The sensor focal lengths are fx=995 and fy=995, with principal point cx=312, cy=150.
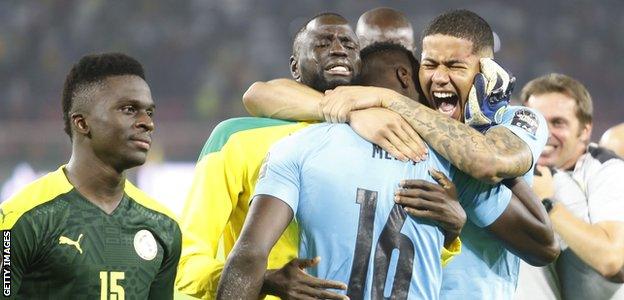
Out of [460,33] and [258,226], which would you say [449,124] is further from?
[258,226]

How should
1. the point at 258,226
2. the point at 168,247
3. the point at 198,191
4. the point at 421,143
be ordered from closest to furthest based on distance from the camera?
1. the point at 258,226
2. the point at 421,143
3. the point at 168,247
4. the point at 198,191

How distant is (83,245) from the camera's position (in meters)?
3.08

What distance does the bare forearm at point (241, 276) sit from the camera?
2.90m

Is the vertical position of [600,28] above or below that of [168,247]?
below

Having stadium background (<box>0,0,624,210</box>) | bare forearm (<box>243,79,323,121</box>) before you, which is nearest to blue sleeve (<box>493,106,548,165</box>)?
bare forearm (<box>243,79,323,121</box>)

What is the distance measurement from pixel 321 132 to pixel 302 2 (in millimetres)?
13054

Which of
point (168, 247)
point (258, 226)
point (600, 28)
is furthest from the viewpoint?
point (600, 28)

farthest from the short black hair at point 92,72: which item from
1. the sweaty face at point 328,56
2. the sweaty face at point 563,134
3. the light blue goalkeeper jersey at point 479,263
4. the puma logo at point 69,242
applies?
the sweaty face at point 563,134

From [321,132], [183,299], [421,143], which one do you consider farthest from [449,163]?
[183,299]

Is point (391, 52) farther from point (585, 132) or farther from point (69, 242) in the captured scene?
point (585, 132)

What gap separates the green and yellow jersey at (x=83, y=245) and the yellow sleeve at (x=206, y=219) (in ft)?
0.40

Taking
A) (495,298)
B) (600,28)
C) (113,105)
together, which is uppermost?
(113,105)

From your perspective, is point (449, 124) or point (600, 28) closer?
point (449, 124)

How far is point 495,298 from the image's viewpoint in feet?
11.3
